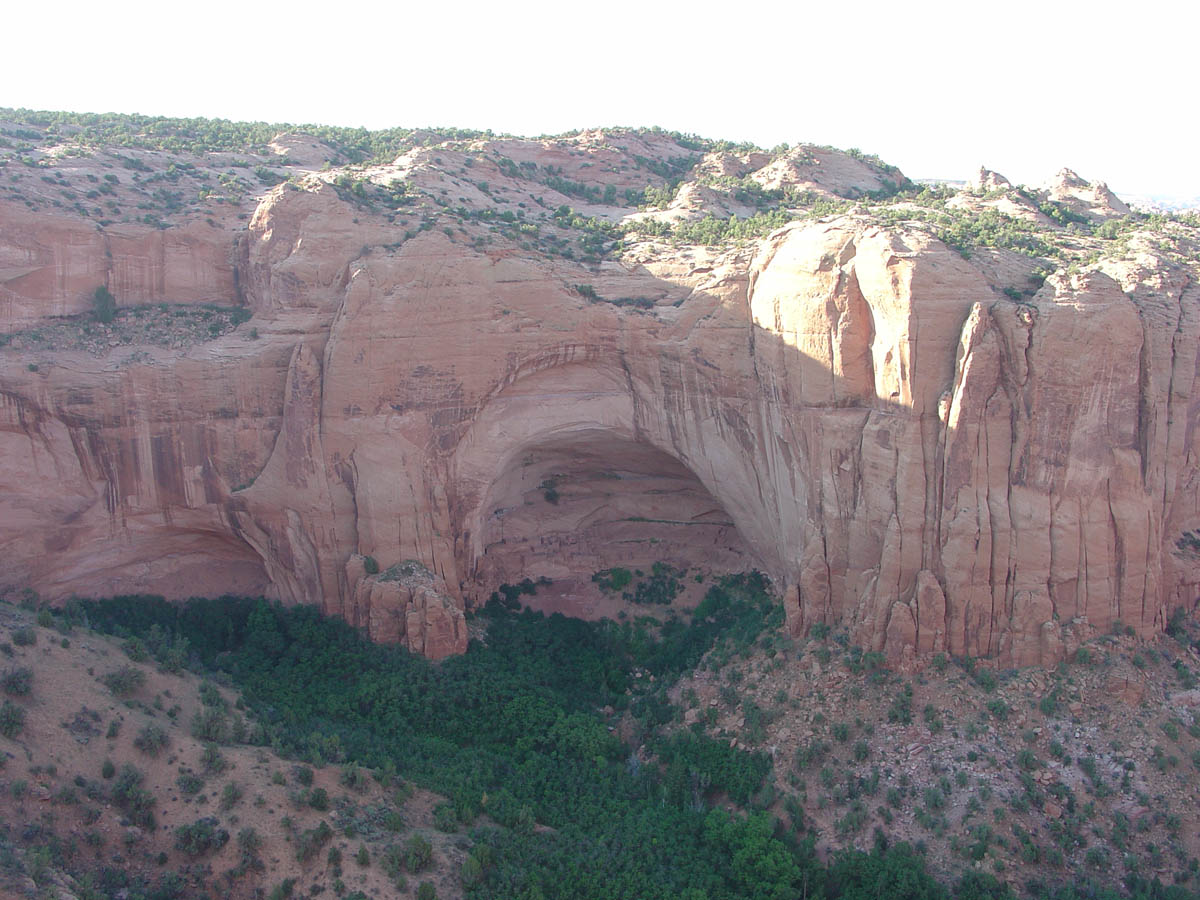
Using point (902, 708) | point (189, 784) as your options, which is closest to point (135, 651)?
point (189, 784)

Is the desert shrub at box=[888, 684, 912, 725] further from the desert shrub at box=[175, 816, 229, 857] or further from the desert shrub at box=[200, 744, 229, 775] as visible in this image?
the desert shrub at box=[200, 744, 229, 775]

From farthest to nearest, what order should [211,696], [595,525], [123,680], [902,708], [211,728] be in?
1. [595,525]
2. [902,708]
3. [211,696]
4. [123,680]
5. [211,728]

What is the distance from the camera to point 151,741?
18.4 metres

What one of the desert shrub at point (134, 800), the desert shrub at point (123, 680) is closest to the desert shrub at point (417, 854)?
the desert shrub at point (134, 800)

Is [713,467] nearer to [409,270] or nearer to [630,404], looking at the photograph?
[630,404]

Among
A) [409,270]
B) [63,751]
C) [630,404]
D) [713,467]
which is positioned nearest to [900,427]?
[713,467]

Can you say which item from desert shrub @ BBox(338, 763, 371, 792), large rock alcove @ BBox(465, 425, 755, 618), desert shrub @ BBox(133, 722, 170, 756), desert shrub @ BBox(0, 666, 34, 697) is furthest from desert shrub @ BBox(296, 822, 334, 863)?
large rock alcove @ BBox(465, 425, 755, 618)

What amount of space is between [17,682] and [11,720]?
3.68 feet

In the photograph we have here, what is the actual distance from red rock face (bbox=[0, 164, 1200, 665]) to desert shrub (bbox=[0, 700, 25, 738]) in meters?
9.05

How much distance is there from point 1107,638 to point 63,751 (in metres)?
22.2

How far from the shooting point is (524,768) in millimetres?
22562

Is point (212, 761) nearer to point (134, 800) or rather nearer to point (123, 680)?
point (134, 800)

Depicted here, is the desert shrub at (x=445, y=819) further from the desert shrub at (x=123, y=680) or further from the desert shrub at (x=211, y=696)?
the desert shrub at (x=123, y=680)

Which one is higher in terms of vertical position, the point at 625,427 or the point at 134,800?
the point at 625,427
